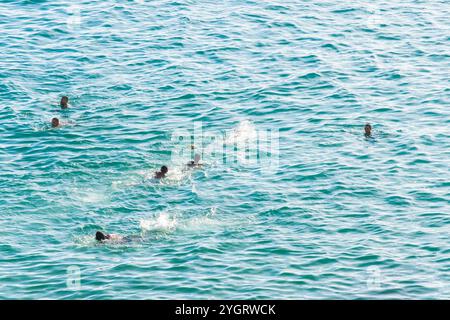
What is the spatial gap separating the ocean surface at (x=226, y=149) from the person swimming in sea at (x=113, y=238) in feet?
0.58

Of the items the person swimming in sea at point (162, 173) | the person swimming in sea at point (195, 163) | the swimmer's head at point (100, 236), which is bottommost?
the person swimming in sea at point (195, 163)

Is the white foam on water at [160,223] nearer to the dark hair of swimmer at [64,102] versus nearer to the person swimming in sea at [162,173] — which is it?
the person swimming in sea at [162,173]

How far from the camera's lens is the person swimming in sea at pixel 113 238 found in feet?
111

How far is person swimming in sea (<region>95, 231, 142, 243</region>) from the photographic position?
111 feet

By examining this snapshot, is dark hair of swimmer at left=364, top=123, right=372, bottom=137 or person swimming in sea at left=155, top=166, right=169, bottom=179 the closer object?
person swimming in sea at left=155, top=166, right=169, bottom=179

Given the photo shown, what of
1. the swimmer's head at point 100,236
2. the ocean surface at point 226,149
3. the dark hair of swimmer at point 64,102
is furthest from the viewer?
the dark hair of swimmer at point 64,102

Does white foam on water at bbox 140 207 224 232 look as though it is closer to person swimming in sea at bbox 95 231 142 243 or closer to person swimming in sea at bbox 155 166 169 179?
person swimming in sea at bbox 95 231 142 243

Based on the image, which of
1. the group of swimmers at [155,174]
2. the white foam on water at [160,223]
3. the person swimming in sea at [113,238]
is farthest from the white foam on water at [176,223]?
the group of swimmers at [155,174]

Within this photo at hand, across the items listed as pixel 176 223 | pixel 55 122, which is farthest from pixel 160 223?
pixel 55 122

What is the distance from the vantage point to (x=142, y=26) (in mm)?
57062

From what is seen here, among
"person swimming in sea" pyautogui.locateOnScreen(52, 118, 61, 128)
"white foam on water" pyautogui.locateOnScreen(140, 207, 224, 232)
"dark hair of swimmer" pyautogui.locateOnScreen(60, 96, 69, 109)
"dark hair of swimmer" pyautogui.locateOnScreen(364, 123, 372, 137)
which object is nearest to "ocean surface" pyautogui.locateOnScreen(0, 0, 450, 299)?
"white foam on water" pyautogui.locateOnScreen(140, 207, 224, 232)

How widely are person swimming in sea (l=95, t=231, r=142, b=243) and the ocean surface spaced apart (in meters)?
0.18

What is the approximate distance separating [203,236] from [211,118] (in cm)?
1207

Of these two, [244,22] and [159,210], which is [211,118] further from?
[244,22]
